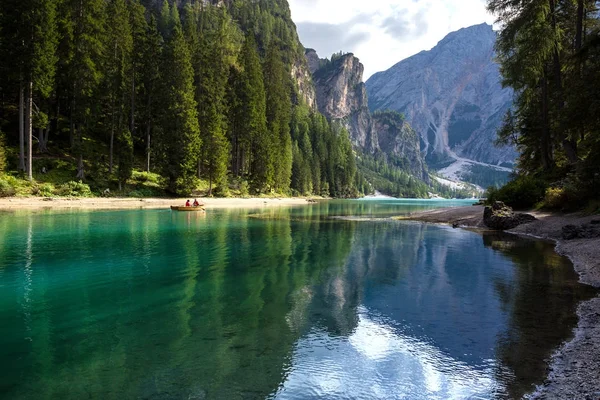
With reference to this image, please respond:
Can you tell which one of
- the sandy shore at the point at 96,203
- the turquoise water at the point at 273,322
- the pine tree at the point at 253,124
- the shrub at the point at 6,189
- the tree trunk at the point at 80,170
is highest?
the pine tree at the point at 253,124

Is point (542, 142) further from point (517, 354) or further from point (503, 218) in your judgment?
point (517, 354)

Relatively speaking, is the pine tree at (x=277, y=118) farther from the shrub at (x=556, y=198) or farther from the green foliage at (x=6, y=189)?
the shrub at (x=556, y=198)

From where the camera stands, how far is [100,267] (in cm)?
1656

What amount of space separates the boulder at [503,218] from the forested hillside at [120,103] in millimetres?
43738

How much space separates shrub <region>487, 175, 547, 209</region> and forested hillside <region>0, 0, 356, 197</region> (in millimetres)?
44722

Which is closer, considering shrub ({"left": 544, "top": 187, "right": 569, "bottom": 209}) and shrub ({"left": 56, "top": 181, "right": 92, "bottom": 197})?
shrub ({"left": 544, "top": 187, "right": 569, "bottom": 209})

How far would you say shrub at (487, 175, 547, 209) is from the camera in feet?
121

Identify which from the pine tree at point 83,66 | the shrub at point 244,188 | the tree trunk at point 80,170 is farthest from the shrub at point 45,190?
the shrub at point 244,188

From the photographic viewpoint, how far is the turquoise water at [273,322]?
7230 millimetres

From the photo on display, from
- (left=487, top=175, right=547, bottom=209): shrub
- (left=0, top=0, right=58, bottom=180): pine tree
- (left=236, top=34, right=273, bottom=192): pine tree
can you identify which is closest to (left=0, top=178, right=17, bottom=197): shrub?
(left=0, top=0, right=58, bottom=180): pine tree

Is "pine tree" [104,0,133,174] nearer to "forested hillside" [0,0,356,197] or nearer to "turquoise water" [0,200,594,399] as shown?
"forested hillside" [0,0,356,197]

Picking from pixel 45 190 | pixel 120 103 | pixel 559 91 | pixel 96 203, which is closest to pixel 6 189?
pixel 45 190

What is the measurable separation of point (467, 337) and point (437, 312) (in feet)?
6.82

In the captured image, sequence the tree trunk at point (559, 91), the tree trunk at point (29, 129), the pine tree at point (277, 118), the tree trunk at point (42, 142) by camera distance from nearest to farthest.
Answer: the tree trunk at point (559, 91), the tree trunk at point (29, 129), the tree trunk at point (42, 142), the pine tree at point (277, 118)
